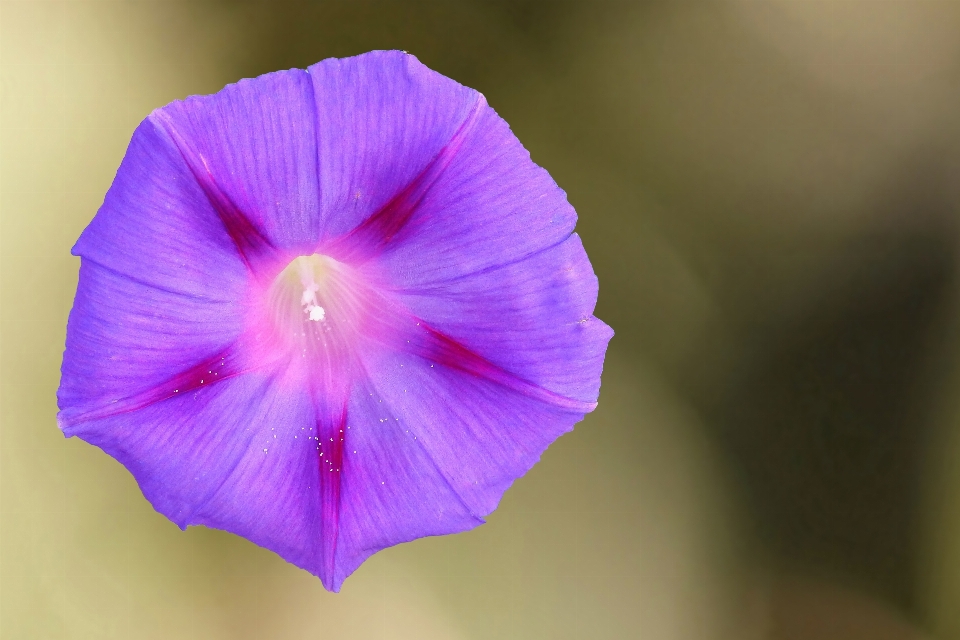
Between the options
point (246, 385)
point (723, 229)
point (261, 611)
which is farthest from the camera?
point (723, 229)

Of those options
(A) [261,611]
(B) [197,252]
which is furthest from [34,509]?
(B) [197,252]

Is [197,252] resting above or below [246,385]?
above

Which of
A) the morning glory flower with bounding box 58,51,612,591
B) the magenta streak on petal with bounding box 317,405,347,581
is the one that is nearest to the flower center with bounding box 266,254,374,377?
the morning glory flower with bounding box 58,51,612,591

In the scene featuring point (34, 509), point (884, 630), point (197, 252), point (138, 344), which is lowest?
point (884, 630)

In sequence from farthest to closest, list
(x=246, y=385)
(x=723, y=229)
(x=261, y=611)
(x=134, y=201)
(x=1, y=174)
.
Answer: (x=723, y=229), (x=261, y=611), (x=1, y=174), (x=246, y=385), (x=134, y=201)

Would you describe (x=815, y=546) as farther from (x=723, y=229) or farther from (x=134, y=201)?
(x=134, y=201)
